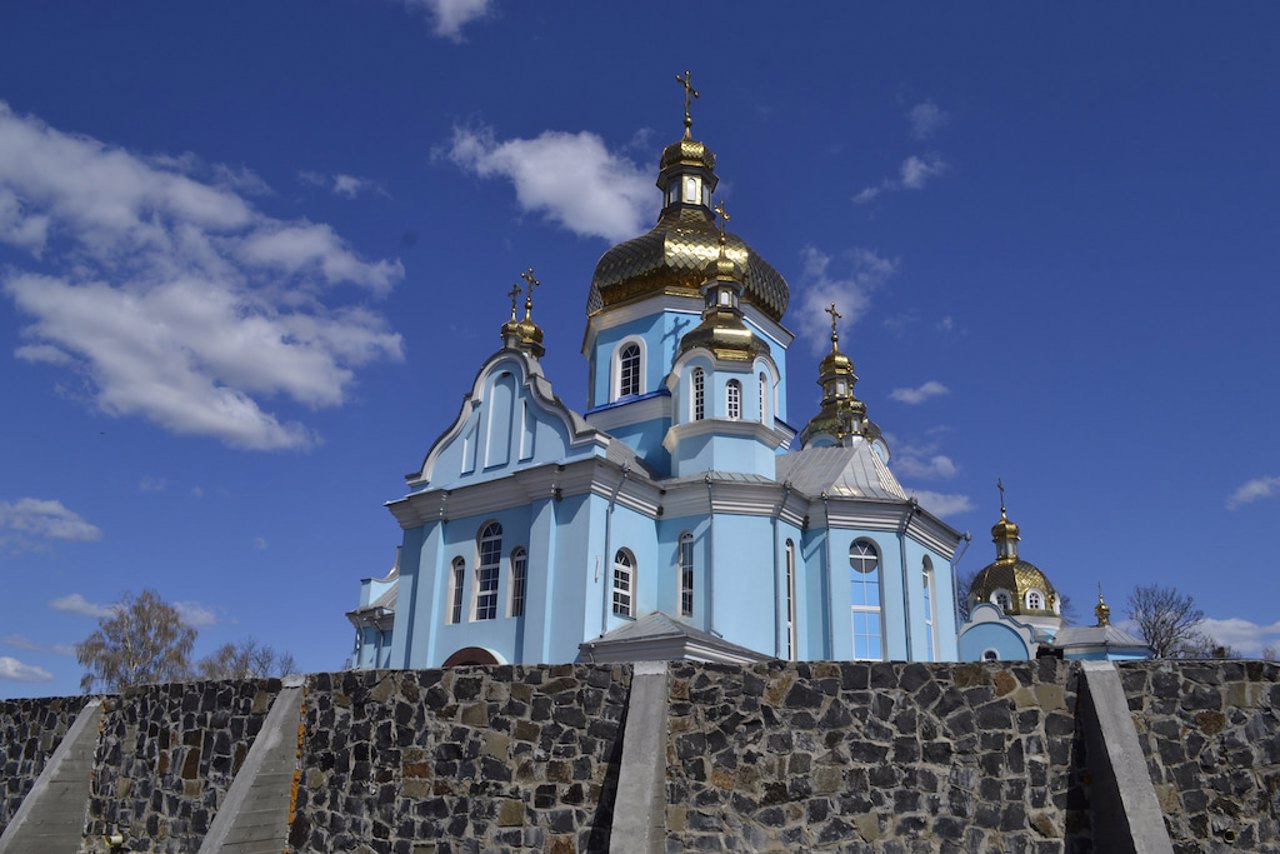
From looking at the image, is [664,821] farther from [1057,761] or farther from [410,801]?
[1057,761]

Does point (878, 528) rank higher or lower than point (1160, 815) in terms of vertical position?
higher

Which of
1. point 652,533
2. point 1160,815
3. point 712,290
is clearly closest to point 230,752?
point 1160,815

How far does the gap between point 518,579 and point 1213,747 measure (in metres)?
15.2

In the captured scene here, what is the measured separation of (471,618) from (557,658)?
2.49 meters

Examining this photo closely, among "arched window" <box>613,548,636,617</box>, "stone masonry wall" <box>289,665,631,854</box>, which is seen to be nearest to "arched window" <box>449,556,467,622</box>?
"arched window" <box>613,548,636,617</box>

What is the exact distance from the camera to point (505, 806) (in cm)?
768

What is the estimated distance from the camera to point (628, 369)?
26.5 metres

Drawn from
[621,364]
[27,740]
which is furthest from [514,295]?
[27,740]

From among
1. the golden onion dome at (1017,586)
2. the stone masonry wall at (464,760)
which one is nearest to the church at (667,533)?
the stone masonry wall at (464,760)

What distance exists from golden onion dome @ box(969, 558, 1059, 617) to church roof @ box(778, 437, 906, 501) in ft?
75.5

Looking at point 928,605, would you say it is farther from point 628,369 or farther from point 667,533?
point 628,369

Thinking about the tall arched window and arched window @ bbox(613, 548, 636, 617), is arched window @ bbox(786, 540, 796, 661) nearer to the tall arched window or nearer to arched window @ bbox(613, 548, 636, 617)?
the tall arched window

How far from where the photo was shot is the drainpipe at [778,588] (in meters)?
20.6

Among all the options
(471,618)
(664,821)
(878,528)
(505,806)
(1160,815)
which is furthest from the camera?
(878,528)
